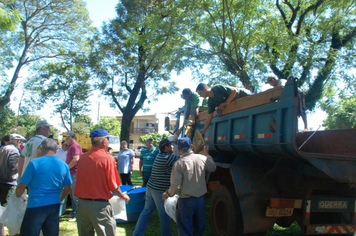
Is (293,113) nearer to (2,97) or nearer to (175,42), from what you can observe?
(175,42)

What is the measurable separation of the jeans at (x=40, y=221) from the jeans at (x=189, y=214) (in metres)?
1.50

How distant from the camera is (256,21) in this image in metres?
11.8

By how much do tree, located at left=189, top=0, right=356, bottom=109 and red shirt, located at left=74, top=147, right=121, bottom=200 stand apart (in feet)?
27.3

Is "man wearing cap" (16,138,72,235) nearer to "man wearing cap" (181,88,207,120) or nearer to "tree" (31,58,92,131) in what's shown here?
"man wearing cap" (181,88,207,120)

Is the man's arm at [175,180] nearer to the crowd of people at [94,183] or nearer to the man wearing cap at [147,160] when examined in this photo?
the crowd of people at [94,183]

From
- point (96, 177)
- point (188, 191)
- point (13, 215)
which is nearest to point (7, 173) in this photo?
point (13, 215)

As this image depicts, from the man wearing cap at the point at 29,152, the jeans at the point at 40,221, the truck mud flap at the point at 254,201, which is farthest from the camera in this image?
the man wearing cap at the point at 29,152

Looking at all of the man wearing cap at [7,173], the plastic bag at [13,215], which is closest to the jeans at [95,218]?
the plastic bag at [13,215]

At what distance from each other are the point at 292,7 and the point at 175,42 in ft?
16.0

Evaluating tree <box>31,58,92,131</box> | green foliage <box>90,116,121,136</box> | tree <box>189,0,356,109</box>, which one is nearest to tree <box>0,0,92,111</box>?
tree <box>31,58,92,131</box>

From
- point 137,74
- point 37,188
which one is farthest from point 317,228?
point 137,74

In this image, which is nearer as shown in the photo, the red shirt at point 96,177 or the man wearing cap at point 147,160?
the red shirt at point 96,177

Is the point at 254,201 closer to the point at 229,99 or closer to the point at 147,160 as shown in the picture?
the point at 229,99

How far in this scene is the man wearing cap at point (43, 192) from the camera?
346 cm
